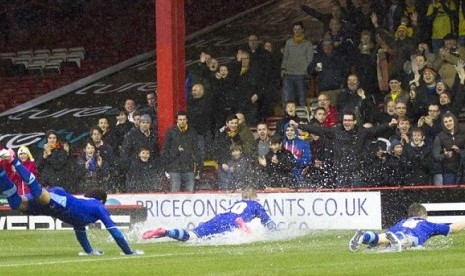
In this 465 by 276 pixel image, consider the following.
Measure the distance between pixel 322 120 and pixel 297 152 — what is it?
77cm

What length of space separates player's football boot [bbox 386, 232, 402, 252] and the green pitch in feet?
0.69

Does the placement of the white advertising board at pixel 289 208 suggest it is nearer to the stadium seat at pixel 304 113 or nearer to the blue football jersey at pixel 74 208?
the stadium seat at pixel 304 113

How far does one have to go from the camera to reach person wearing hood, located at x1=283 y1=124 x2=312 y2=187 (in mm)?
23359

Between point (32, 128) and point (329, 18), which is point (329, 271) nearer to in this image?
point (329, 18)

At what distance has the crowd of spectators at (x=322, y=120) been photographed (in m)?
22.6

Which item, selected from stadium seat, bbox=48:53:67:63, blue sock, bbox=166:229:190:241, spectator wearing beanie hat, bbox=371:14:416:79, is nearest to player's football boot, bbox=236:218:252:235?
blue sock, bbox=166:229:190:241

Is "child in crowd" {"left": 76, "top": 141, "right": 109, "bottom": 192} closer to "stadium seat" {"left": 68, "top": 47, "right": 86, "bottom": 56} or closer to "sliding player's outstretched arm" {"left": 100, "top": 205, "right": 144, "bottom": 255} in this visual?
"sliding player's outstretched arm" {"left": 100, "top": 205, "right": 144, "bottom": 255}

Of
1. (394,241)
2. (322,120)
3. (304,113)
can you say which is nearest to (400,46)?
(304,113)

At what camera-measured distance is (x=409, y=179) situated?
73.2ft

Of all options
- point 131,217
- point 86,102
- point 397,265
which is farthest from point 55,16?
point 397,265

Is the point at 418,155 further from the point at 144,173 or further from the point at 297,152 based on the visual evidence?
the point at 144,173

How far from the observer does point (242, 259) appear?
628 inches

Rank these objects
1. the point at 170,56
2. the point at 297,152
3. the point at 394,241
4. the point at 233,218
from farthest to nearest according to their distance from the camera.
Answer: the point at 170,56, the point at 297,152, the point at 233,218, the point at 394,241

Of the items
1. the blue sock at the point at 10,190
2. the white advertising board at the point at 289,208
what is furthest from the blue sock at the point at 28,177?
the white advertising board at the point at 289,208
